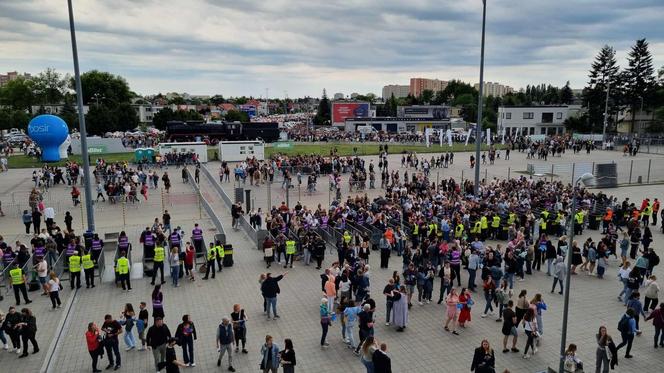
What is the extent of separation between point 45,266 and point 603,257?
17251mm

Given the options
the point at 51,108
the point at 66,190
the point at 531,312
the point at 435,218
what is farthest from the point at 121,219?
the point at 51,108

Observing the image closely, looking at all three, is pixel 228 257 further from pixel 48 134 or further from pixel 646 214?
pixel 48 134

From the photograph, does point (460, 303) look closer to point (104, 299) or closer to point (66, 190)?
point (104, 299)

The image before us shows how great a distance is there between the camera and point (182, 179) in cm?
3750

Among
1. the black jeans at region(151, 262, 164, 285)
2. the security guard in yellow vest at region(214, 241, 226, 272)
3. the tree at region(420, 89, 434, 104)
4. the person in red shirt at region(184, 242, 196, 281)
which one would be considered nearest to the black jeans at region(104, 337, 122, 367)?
the black jeans at region(151, 262, 164, 285)

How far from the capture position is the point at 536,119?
8244 centimetres

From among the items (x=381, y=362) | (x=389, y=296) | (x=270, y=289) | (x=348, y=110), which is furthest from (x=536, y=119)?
(x=381, y=362)

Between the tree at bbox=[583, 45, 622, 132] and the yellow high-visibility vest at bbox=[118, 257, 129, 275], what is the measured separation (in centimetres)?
7862

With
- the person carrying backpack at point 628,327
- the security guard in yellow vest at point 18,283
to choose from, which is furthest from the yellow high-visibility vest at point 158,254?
the person carrying backpack at point 628,327

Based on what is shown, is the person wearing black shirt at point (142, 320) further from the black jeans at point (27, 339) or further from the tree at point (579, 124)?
the tree at point (579, 124)

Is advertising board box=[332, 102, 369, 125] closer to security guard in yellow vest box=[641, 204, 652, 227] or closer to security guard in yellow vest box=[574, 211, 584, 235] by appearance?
security guard in yellow vest box=[641, 204, 652, 227]

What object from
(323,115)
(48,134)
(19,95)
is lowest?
(48,134)

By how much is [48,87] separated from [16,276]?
4196 inches

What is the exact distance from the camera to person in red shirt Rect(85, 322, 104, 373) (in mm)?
9883
